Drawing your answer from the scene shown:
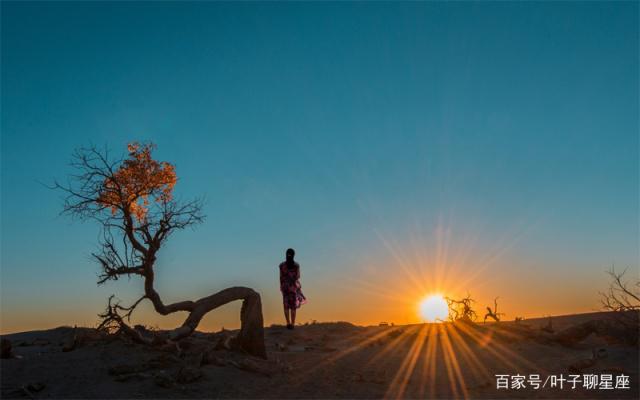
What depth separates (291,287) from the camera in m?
18.9

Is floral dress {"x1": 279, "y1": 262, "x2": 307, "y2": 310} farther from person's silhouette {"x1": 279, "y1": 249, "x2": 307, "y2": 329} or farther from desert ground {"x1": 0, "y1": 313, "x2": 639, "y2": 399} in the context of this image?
desert ground {"x1": 0, "y1": 313, "x2": 639, "y2": 399}

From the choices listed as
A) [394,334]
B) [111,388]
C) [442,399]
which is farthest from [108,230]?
[394,334]

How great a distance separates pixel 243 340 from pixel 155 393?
387cm

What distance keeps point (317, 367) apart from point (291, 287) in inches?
244

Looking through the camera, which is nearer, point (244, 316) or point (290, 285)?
→ point (244, 316)

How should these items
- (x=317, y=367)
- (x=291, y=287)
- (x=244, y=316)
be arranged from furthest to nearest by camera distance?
1. (x=291, y=287)
2. (x=244, y=316)
3. (x=317, y=367)

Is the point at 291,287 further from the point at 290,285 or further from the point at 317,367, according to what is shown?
the point at 317,367

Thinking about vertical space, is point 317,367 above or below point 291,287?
below

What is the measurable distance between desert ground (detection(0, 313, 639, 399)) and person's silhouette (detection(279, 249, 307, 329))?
1.64 m

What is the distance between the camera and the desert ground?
10.3 m

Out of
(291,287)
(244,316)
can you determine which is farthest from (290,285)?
(244,316)

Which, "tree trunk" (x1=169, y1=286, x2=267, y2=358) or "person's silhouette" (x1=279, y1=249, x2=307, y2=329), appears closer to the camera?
"tree trunk" (x1=169, y1=286, x2=267, y2=358)

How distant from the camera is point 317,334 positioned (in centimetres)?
1934

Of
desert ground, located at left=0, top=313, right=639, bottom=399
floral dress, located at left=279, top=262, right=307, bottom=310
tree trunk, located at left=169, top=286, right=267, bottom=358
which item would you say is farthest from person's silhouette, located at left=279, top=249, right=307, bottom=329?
tree trunk, located at left=169, top=286, right=267, bottom=358
